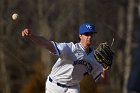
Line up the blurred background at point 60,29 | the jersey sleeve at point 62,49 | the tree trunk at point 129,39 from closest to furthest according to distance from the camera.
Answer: the jersey sleeve at point 62,49
the tree trunk at point 129,39
the blurred background at point 60,29

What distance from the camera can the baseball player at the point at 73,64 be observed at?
8.34 metres

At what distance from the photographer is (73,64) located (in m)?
8.47

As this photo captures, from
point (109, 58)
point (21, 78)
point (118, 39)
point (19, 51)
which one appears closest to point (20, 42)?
point (19, 51)

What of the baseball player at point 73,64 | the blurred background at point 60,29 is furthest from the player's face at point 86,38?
the blurred background at point 60,29

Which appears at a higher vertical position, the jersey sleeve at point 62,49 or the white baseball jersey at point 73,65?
the jersey sleeve at point 62,49

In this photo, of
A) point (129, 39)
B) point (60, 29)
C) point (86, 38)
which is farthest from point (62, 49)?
point (60, 29)

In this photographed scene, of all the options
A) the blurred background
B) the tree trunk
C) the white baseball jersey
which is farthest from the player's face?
the tree trunk

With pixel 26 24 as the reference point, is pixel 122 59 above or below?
below

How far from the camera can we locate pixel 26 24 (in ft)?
75.4

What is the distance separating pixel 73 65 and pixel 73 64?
0.02 m

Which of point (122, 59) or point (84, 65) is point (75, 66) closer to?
point (84, 65)

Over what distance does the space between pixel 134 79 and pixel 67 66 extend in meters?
9.02

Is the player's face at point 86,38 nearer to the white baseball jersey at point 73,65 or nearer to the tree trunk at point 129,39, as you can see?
the white baseball jersey at point 73,65

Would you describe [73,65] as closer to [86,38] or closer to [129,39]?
[86,38]
